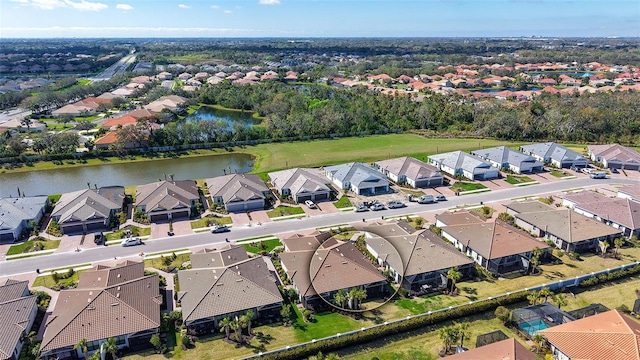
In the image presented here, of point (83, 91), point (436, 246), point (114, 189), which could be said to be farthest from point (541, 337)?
point (83, 91)

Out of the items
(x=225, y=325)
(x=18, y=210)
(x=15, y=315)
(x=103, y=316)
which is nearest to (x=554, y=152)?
(x=225, y=325)

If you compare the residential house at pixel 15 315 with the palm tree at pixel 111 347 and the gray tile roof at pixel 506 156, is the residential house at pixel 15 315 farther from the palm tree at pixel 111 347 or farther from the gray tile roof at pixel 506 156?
the gray tile roof at pixel 506 156

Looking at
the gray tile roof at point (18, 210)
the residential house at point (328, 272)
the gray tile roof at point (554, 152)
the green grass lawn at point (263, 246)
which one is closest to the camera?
the residential house at point (328, 272)

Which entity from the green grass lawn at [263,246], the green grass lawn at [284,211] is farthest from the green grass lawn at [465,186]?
the green grass lawn at [263,246]

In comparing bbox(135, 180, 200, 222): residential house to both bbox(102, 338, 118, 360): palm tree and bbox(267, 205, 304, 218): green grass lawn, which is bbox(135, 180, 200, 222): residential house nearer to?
bbox(267, 205, 304, 218): green grass lawn

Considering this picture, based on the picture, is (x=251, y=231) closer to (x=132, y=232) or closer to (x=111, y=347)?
(x=132, y=232)
